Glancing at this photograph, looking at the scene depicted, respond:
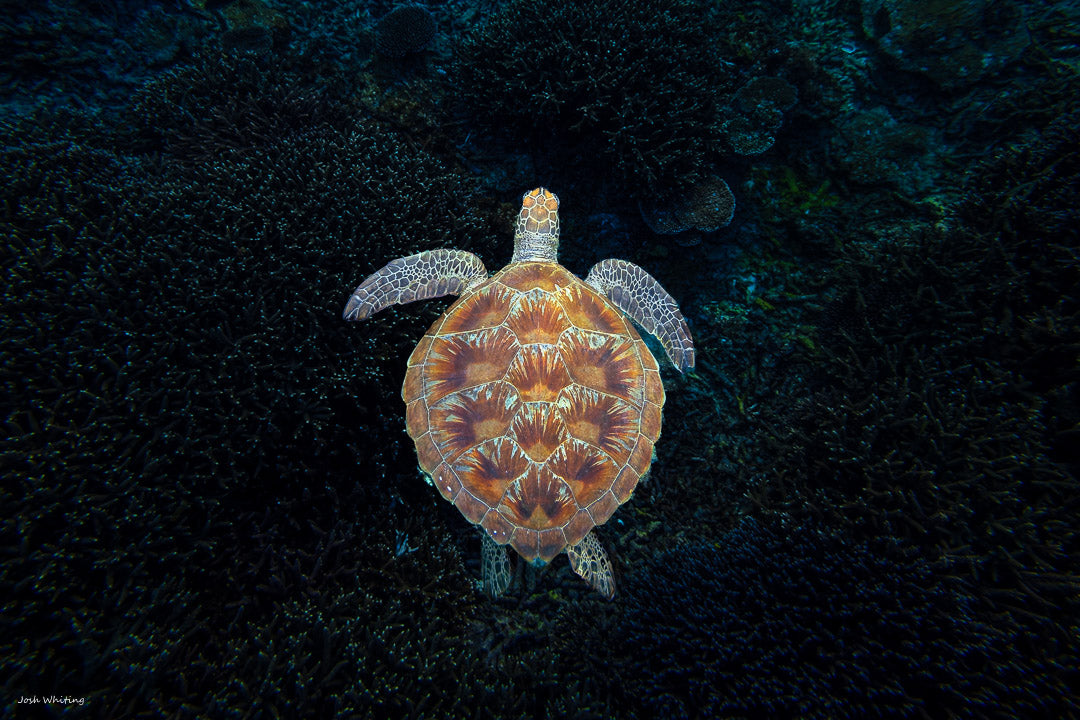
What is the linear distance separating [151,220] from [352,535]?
3.18m

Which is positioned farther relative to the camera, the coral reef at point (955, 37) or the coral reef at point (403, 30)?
the coral reef at point (403, 30)

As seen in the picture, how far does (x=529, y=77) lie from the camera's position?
415cm

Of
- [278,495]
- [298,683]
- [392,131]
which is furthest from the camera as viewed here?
[392,131]

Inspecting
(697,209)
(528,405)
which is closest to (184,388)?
(528,405)

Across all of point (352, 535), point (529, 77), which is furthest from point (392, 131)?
point (352, 535)

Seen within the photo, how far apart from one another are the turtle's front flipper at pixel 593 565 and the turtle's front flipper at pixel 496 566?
21.2 inches

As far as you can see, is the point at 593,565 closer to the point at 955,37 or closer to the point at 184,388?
the point at 184,388

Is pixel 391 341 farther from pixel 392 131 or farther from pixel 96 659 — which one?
pixel 392 131

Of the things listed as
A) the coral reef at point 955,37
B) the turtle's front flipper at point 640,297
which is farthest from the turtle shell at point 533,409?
the coral reef at point 955,37

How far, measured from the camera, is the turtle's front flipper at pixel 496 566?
10.3 feet

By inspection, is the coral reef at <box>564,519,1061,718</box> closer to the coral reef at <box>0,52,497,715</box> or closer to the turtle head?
the coral reef at <box>0,52,497,715</box>

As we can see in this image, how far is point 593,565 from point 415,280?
2735 millimetres

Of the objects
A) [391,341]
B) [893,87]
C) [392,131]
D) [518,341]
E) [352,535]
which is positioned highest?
[893,87]

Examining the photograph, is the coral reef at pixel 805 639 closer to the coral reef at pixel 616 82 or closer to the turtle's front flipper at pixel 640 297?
the turtle's front flipper at pixel 640 297
